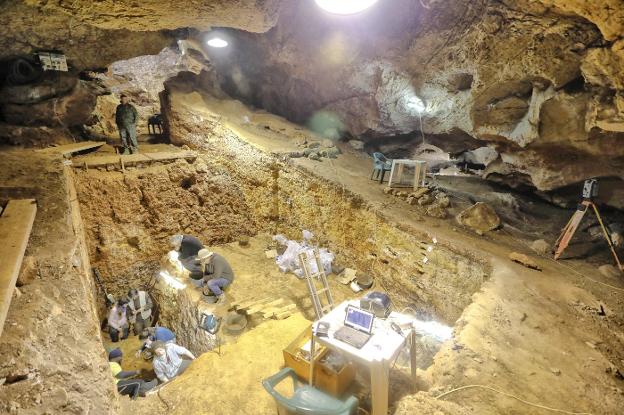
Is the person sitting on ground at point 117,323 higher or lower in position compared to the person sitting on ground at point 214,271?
lower

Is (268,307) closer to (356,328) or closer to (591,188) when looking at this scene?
(356,328)

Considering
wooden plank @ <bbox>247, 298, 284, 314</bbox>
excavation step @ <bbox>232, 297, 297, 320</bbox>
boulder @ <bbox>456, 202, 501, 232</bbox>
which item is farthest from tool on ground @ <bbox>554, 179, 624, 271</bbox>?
wooden plank @ <bbox>247, 298, 284, 314</bbox>

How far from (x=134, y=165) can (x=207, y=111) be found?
→ 8.70 feet

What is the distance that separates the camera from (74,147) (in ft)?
27.1

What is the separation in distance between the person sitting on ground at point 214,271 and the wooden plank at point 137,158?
2793 millimetres

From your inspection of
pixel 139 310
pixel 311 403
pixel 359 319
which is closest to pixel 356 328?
pixel 359 319

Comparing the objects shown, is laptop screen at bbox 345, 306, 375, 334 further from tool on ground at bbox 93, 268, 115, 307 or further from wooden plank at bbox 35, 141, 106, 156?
wooden plank at bbox 35, 141, 106, 156

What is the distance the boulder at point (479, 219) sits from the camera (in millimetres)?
6535

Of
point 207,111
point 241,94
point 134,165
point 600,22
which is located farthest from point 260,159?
point 600,22

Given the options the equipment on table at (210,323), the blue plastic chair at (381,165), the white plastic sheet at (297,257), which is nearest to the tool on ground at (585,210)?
the blue plastic chair at (381,165)

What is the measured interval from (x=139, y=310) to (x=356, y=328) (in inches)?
254

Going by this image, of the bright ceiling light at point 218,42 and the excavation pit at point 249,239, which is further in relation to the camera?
the bright ceiling light at point 218,42

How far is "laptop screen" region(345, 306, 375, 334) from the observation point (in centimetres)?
350

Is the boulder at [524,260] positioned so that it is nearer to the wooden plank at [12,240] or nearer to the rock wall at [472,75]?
the rock wall at [472,75]
